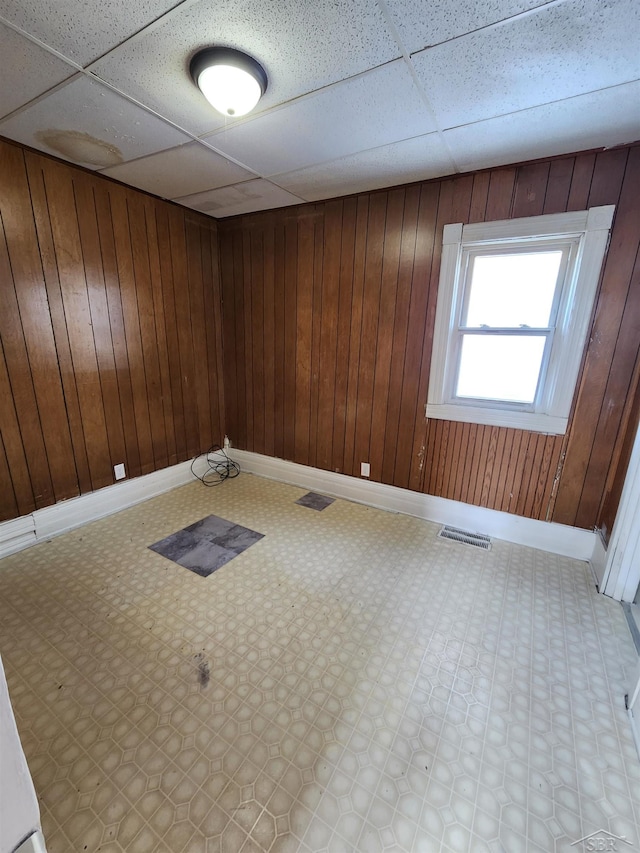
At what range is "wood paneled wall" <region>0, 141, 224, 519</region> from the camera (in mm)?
2150

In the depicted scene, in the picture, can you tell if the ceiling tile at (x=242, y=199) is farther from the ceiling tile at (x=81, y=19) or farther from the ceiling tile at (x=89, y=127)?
the ceiling tile at (x=81, y=19)

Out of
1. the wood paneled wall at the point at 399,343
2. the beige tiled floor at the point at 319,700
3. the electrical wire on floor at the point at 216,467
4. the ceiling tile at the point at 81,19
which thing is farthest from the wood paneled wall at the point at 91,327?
the ceiling tile at the point at 81,19

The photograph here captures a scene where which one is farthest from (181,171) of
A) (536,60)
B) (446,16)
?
(536,60)

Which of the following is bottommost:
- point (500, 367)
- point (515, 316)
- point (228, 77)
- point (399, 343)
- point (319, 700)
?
point (319, 700)

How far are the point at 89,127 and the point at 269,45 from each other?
116 cm

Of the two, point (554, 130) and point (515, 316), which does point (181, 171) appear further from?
point (515, 316)

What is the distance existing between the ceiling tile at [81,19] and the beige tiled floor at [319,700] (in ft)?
7.88

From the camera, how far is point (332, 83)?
1482 mm

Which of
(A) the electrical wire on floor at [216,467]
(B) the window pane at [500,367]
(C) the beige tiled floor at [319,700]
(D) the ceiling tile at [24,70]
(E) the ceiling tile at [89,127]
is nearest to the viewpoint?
(C) the beige tiled floor at [319,700]

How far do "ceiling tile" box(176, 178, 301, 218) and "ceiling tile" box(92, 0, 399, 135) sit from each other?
0.96m

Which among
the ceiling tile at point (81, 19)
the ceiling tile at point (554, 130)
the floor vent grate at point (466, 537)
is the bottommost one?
the floor vent grate at point (466, 537)

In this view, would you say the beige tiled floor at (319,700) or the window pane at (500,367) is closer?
the beige tiled floor at (319,700)

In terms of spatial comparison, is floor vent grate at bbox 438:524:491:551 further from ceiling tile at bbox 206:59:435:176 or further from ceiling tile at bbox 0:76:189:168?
ceiling tile at bbox 0:76:189:168

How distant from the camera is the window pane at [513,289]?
221 cm
